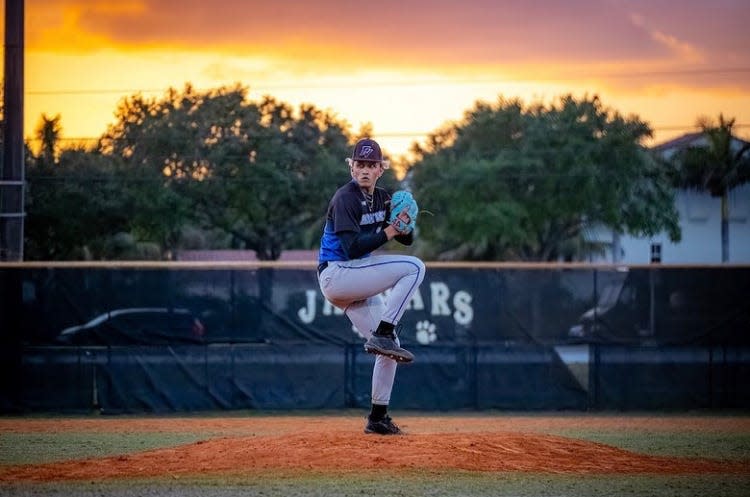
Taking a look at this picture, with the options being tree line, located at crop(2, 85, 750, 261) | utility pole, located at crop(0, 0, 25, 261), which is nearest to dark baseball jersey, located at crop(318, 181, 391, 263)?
utility pole, located at crop(0, 0, 25, 261)

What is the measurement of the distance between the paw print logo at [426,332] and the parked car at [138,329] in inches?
129

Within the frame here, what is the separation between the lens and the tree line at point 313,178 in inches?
1529

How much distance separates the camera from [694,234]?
5712 centimetres

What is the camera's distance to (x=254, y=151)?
1620 inches

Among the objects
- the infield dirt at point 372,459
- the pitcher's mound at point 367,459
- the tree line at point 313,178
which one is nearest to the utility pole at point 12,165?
the infield dirt at point 372,459

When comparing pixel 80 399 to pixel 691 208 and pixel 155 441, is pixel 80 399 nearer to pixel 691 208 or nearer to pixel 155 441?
pixel 155 441

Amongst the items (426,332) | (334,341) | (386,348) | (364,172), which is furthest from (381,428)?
(426,332)

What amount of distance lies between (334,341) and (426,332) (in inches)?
55.6

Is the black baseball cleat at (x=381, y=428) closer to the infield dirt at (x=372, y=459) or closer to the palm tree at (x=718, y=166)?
the infield dirt at (x=372, y=459)

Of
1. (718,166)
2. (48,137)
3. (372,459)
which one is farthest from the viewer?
(718,166)

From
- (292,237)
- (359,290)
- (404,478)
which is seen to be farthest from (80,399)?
(292,237)

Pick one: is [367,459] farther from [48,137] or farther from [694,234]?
[694,234]

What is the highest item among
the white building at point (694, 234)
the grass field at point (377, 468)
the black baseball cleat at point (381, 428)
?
the white building at point (694, 234)

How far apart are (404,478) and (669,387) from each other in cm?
988
